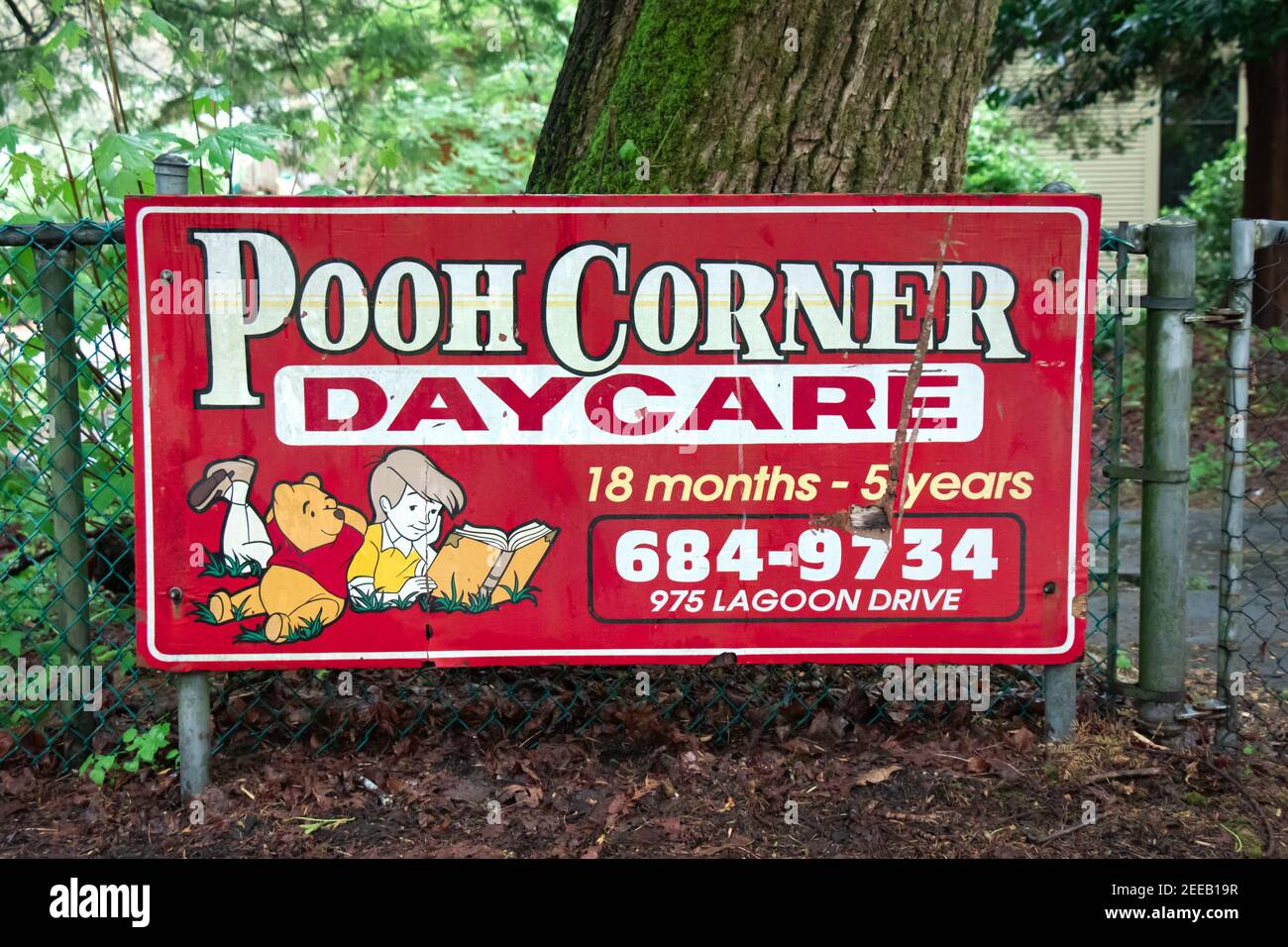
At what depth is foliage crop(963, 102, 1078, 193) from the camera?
14.1 metres

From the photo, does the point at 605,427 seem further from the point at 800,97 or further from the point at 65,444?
the point at 65,444

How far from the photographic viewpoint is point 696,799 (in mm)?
3314

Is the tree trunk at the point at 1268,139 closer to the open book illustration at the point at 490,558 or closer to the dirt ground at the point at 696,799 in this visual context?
the dirt ground at the point at 696,799

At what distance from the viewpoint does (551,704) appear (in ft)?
12.2

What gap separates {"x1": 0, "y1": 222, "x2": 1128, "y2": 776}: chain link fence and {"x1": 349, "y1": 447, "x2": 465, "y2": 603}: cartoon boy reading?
55 centimetres

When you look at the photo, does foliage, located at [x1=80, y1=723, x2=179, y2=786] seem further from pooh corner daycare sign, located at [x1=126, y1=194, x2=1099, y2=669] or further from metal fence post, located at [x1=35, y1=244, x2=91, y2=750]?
pooh corner daycare sign, located at [x1=126, y1=194, x2=1099, y2=669]

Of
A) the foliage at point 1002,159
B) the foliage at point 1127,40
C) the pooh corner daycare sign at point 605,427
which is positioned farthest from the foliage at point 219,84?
the foliage at point 1002,159

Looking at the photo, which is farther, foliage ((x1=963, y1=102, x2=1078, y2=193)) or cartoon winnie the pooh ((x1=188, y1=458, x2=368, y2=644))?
foliage ((x1=963, y1=102, x2=1078, y2=193))

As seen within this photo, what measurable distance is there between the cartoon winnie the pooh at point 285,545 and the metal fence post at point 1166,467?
2458mm

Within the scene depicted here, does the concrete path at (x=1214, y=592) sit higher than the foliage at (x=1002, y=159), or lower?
lower

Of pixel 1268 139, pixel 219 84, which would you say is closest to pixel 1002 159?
pixel 1268 139

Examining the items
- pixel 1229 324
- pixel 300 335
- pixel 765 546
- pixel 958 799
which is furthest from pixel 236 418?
pixel 1229 324

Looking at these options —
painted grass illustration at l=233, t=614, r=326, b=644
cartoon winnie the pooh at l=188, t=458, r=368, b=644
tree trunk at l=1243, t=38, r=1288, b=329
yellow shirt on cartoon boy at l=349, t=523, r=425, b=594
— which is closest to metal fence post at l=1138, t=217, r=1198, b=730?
yellow shirt on cartoon boy at l=349, t=523, r=425, b=594

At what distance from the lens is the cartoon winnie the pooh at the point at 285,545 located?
3.25 metres
